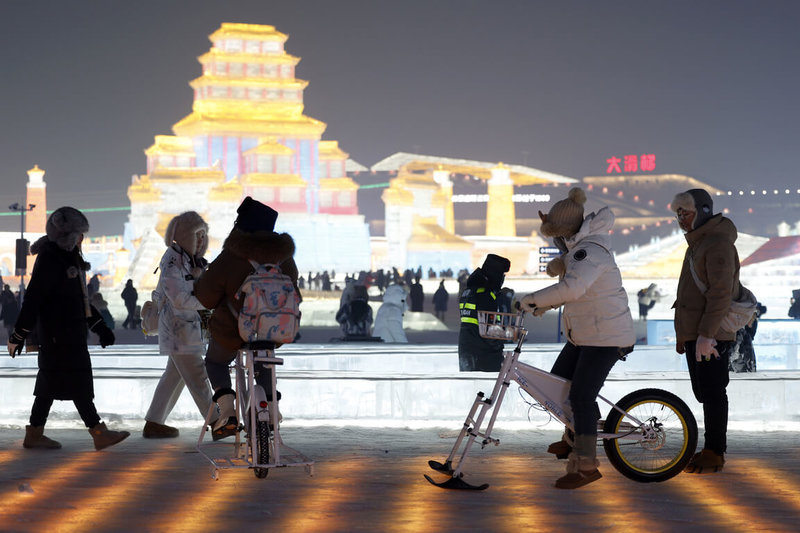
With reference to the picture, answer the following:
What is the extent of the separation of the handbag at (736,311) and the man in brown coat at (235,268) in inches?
77.7

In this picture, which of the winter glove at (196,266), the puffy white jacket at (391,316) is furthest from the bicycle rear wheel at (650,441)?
the puffy white jacket at (391,316)

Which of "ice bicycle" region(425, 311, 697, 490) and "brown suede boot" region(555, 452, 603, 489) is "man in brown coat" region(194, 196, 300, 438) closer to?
"ice bicycle" region(425, 311, 697, 490)

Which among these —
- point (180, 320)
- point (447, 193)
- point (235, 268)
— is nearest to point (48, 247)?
point (180, 320)

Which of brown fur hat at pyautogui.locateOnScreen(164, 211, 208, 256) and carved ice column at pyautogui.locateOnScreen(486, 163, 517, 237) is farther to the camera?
carved ice column at pyautogui.locateOnScreen(486, 163, 517, 237)

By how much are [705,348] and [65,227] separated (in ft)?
11.2

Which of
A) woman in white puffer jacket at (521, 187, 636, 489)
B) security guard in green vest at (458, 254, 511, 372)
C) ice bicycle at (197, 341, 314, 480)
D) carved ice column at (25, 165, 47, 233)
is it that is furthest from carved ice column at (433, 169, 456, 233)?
ice bicycle at (197, 341, 314, 480)

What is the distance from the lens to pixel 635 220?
266ft

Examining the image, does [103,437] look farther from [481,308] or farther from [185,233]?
[481,308]

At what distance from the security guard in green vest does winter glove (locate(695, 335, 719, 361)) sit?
10.5 feet

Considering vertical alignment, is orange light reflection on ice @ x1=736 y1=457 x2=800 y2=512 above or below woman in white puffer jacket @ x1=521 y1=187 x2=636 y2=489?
below

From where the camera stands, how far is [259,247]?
500cm

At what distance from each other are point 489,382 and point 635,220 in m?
75.5

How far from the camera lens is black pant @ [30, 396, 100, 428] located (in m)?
6.04

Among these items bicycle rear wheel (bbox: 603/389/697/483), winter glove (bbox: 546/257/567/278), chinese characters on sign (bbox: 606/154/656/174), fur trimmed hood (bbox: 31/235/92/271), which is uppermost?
chinese characters on sign (bbox: 606/154/656/174)
